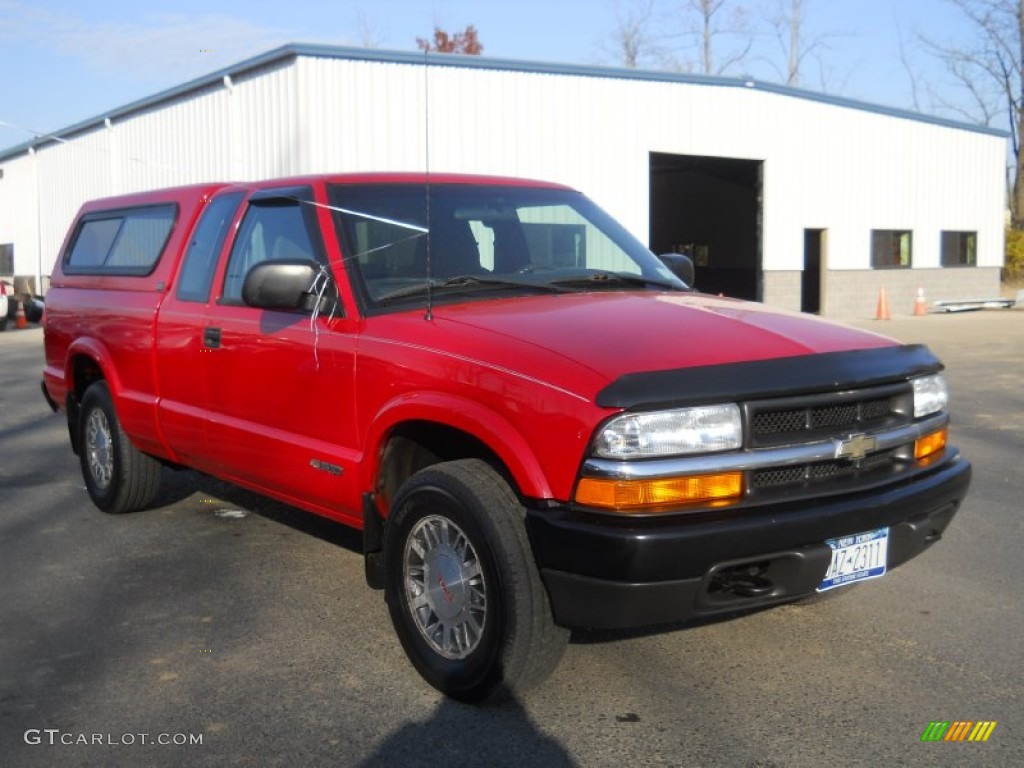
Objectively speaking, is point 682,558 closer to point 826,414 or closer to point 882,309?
point 826,414

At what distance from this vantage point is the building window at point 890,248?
2791 cm

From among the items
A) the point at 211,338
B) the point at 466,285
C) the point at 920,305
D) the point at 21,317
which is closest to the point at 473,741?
the point at 466,285

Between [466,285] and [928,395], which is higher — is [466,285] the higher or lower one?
the higher one

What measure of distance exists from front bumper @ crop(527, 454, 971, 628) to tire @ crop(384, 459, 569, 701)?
10cm

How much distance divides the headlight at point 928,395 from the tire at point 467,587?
1.55 meters

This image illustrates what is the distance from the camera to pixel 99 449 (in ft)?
22.1

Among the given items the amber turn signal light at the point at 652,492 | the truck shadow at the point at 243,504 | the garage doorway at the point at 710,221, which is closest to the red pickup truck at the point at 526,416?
the amber turn signal light at the point at 652,492

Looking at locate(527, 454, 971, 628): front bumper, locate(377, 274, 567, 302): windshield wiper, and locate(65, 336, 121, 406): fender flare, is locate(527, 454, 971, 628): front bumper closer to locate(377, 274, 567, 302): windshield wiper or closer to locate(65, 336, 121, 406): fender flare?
locate(377, 274, 567, 302): windshield wiper

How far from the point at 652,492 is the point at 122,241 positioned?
14.4 feet

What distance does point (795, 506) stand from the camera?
3.58 meters

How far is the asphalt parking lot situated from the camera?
3494 millimetres

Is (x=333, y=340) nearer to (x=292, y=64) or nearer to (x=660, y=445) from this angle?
(x=660, y=445)

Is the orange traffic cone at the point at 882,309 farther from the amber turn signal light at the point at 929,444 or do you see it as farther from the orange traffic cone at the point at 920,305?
the amber turn signal light at the point at 929,444

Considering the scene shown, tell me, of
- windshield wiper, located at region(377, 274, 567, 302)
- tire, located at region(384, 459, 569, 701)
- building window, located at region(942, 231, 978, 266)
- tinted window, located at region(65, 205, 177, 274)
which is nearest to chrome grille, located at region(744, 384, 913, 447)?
tire, located at region(384, 459, 569, 701)
